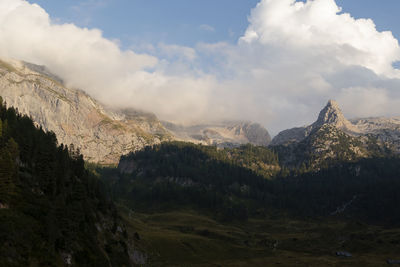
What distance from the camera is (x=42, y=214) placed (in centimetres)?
8431

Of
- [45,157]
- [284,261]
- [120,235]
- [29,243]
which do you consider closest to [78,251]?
[29,243]

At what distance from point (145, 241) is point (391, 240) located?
135 m

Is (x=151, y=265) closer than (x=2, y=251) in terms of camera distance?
No

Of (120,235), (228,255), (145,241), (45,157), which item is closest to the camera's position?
(45,157)

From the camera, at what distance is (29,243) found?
69.8m

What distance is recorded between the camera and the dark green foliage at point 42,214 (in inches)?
2695

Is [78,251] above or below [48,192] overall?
below

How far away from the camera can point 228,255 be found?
18425 cm

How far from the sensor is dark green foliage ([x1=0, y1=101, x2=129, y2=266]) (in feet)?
225

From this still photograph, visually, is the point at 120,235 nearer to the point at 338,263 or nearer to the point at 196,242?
the point at 196,242

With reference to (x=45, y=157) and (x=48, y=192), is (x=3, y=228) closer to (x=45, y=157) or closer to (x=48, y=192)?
(x=48, y=192)

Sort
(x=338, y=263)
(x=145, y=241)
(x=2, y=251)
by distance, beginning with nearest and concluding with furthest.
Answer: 1. (x=2, y=251)
2. (x=338, y=263)
3. (x=145, y=241)

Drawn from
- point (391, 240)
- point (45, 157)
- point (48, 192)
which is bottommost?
point (391, 240)

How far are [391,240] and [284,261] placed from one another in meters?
72.6
